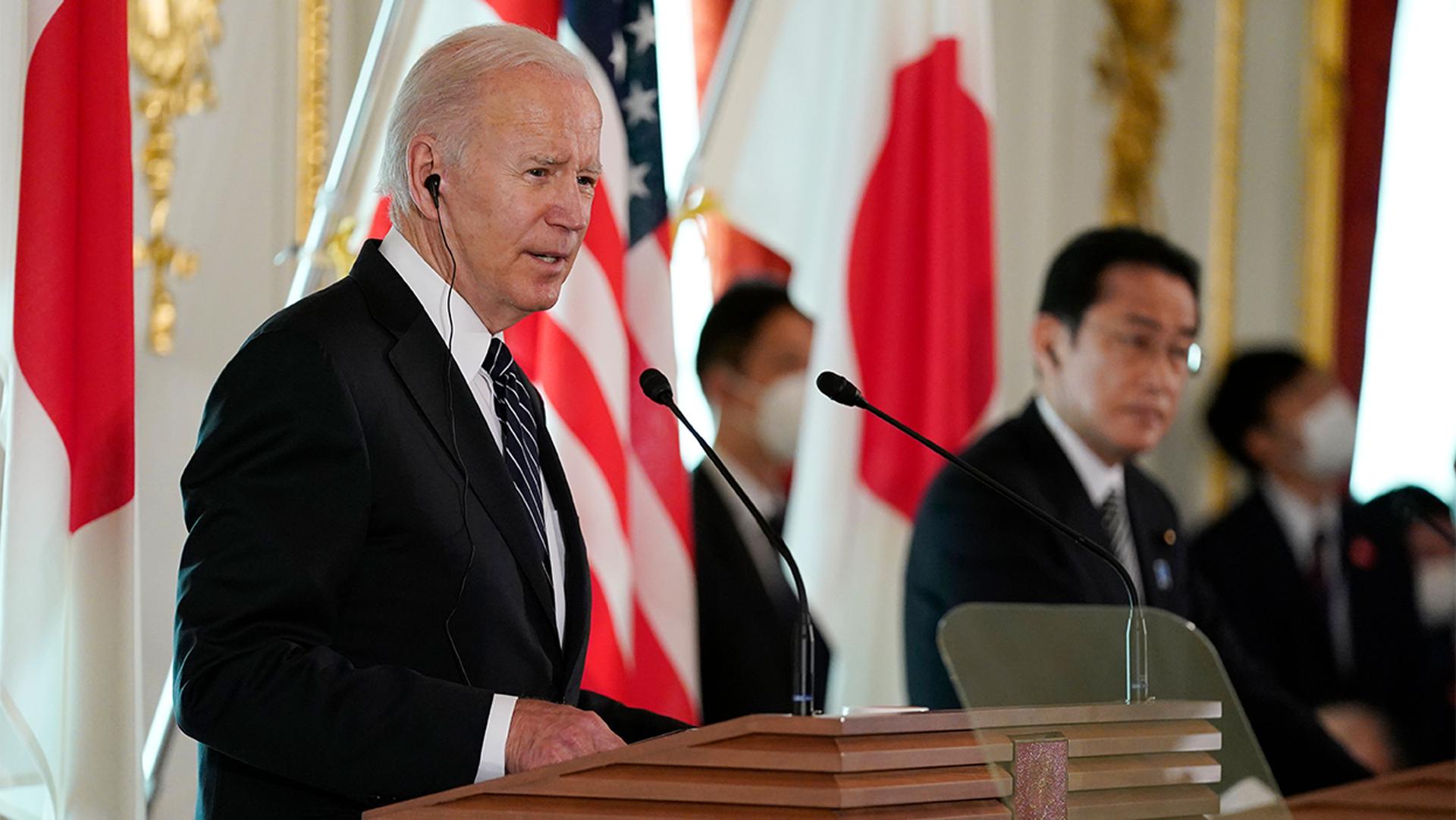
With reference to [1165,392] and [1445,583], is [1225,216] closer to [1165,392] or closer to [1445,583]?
[1445,583]

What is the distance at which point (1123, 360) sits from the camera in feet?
13.0

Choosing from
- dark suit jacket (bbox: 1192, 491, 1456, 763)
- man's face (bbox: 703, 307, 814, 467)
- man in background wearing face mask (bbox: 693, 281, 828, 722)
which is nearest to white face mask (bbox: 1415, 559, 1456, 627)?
dark suit jacket (bbox: 1192, 491, 1456, 763)

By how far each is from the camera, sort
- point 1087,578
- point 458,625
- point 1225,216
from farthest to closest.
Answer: point 1225,216
point 1087,578
point 458,625

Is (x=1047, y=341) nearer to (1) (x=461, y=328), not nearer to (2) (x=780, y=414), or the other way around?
(2) (x=780, y=414)

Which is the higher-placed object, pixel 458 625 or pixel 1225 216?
pixel 1225 216

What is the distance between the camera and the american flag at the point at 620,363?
3389 millimetres

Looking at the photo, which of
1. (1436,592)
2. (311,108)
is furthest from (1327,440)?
(311,108)

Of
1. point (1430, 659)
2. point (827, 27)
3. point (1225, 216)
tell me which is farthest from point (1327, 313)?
point (827, 27)

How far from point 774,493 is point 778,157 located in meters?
0.89

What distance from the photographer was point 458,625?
→ 1891 millimetres

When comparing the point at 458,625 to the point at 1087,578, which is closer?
the point at 458,625

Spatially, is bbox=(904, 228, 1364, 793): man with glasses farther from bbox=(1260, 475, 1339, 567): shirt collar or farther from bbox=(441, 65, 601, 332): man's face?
bbox=(441, 65, 601, 332): man's face

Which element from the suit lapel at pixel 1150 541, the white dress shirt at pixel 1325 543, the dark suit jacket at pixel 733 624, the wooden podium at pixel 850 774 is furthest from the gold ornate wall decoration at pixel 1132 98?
the wooden podium at pixel 850 774

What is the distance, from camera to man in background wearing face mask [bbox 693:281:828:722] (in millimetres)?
3936
